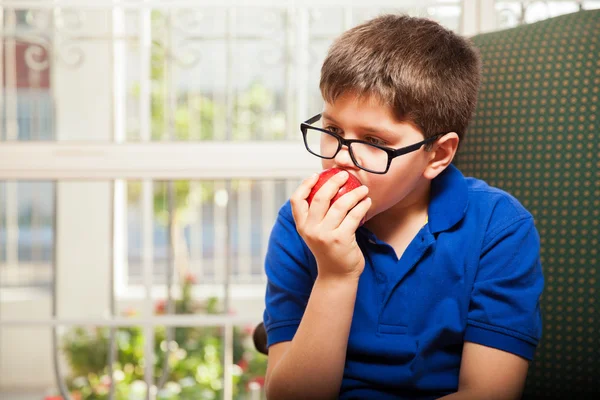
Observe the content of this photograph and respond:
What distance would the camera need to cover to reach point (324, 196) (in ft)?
3.32

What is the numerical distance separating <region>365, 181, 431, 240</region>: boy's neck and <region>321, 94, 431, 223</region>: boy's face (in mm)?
73

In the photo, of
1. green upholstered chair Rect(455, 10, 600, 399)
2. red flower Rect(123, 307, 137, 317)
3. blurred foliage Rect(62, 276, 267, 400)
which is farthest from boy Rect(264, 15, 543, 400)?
red flower Rect(123, 307, 137, 317)

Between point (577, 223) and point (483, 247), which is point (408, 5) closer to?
point (577, 223)

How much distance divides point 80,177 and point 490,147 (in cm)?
117

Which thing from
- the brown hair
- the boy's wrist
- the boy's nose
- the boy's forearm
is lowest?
the boy's forearm

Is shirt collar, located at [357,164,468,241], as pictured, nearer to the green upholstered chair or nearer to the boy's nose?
the boy's nose

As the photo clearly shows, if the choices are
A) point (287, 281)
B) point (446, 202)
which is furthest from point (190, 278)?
point (446, 202)

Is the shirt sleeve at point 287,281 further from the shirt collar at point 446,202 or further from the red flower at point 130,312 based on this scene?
the red flower at point 130,312

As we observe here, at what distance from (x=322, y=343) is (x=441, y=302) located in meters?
0.22

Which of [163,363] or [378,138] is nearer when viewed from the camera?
[378,138]

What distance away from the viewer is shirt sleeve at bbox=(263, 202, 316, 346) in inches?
45.4

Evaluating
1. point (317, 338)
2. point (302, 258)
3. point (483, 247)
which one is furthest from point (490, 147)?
point (317, 338)

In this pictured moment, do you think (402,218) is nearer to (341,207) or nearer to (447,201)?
(447,201)

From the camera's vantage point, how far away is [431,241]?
1109 mm
